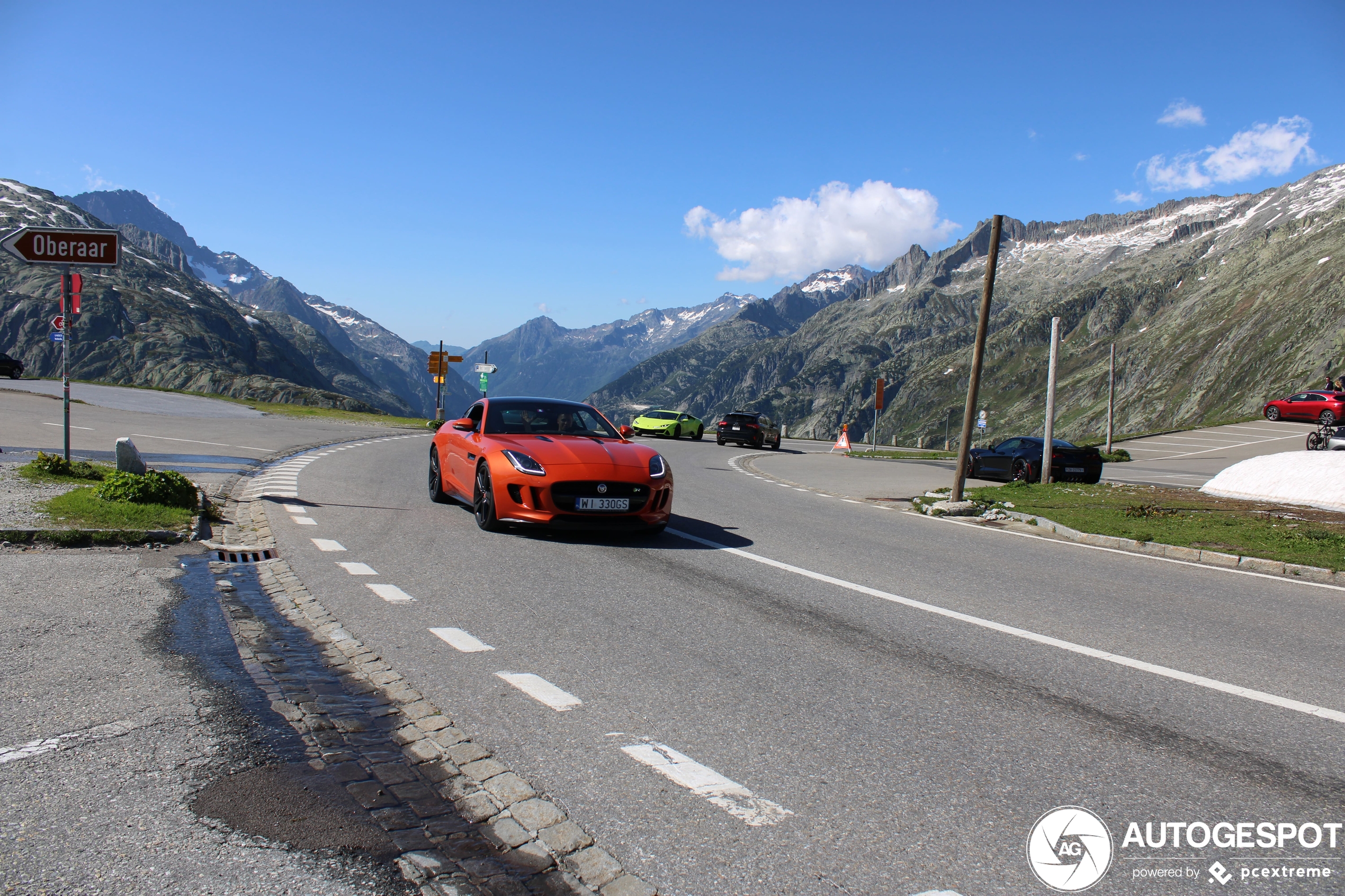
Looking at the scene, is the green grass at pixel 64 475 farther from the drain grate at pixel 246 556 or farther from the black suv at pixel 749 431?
the black suv at pixel 749 431

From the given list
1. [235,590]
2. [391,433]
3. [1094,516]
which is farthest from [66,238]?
[391,433]

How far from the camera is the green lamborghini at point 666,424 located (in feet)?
137

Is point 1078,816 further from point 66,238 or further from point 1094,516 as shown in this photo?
point 66,238

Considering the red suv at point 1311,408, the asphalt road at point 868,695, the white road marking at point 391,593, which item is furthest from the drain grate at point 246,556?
the red suv at point 1311,408

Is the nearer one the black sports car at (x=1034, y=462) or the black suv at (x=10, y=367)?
the black sports car at (x=1034, y=462)

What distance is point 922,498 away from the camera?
1521 cm

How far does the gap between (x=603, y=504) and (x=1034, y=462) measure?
16.9m

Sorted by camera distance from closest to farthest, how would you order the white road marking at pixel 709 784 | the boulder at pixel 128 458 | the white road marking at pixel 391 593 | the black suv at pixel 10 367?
the white road marking at pixel 709 784 → the white road marking at pixel 391 593 → the boulder at pixel 128 458 → the black suv at pixel 10 367

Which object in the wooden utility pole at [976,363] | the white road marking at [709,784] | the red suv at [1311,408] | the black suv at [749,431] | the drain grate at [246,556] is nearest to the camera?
the white road marking at [709,784]

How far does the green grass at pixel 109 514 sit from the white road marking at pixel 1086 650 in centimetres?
575

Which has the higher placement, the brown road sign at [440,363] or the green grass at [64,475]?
the brown road sign at [440,363]

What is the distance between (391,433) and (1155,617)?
28.0 meters

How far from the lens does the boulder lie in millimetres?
9914

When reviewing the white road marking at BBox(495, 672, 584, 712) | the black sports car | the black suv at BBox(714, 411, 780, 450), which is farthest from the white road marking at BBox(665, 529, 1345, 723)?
the black suv at BBox(714, 411, 780, 450)
